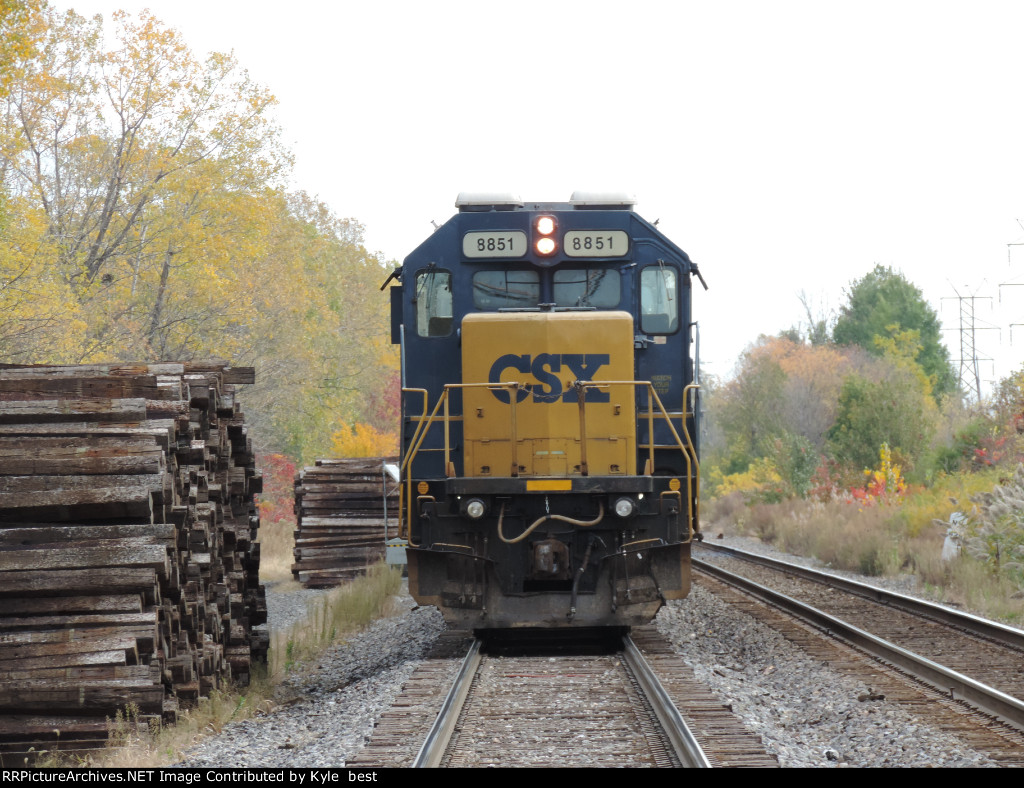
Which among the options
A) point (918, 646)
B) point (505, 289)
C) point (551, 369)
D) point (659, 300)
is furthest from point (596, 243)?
point (918, 646)

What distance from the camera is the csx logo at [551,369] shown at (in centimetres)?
916

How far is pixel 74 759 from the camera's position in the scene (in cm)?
595

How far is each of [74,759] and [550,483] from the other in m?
4.11

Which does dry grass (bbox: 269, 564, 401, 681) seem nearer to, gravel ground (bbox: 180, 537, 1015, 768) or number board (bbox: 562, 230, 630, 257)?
gravel ground (bbox: 180, 537, 1015, 768)

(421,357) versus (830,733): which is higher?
(421,357)

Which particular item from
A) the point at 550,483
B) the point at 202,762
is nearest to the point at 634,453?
the point at 550,483

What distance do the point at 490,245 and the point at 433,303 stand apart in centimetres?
75

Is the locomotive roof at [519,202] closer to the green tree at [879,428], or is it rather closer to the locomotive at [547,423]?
the locomotive at [547,423]

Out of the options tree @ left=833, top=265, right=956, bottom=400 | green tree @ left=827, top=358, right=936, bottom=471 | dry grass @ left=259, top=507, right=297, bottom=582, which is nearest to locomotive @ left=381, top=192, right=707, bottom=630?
dry grass @ left=259, top=507, right=297, bottom=582

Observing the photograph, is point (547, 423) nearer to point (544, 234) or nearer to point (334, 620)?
point (544, 234)

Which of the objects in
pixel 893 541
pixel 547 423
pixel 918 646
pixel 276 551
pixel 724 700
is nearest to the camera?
pixel 724 700

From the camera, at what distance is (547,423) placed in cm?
909

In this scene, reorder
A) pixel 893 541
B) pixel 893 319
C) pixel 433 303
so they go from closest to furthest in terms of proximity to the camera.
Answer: pixel 433 303
pixel 893 541
pixel 893 319

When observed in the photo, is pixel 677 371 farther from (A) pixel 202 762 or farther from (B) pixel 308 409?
(B) pixel 308 409
